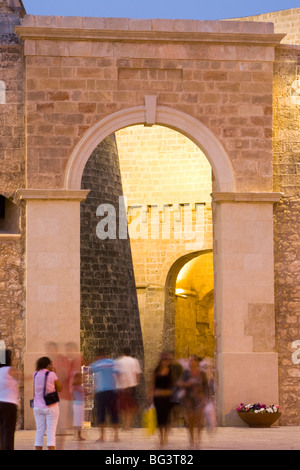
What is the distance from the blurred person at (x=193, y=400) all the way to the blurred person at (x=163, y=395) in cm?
46

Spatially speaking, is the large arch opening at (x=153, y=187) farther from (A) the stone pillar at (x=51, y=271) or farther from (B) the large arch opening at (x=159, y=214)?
(A) the stone pillar at (x=51, y=271)

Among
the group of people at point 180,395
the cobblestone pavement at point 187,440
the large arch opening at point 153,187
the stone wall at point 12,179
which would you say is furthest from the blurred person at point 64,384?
the large arch opening at point 153,187

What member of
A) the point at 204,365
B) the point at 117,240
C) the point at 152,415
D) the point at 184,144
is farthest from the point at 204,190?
the point at 152,415

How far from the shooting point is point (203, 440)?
54.4 feet

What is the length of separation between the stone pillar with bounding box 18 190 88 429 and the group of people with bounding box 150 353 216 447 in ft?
10.6

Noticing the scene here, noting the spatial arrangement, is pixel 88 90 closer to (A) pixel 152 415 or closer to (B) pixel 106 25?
(B) pixel 106 25

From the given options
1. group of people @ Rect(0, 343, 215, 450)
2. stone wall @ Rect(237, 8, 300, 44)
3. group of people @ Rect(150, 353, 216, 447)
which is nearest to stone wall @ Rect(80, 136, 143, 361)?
group of people @ Rect(0, 343, 215, 450)

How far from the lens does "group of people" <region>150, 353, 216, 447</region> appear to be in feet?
50.1

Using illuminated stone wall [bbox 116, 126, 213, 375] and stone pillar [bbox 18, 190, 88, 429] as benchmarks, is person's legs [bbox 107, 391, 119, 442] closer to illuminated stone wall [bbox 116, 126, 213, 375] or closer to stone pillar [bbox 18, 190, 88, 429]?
stone pillar [bbox 18, 190, 88, 429]

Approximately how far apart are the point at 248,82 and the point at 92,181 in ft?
25.5

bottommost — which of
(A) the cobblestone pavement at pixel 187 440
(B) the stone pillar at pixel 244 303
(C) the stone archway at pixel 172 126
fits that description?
(A) the cobblestone pavement at pixel 187 440

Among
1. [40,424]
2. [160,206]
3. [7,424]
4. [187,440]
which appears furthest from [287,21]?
[7,424]

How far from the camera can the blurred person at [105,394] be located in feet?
54.0

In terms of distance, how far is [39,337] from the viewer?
19547mm
